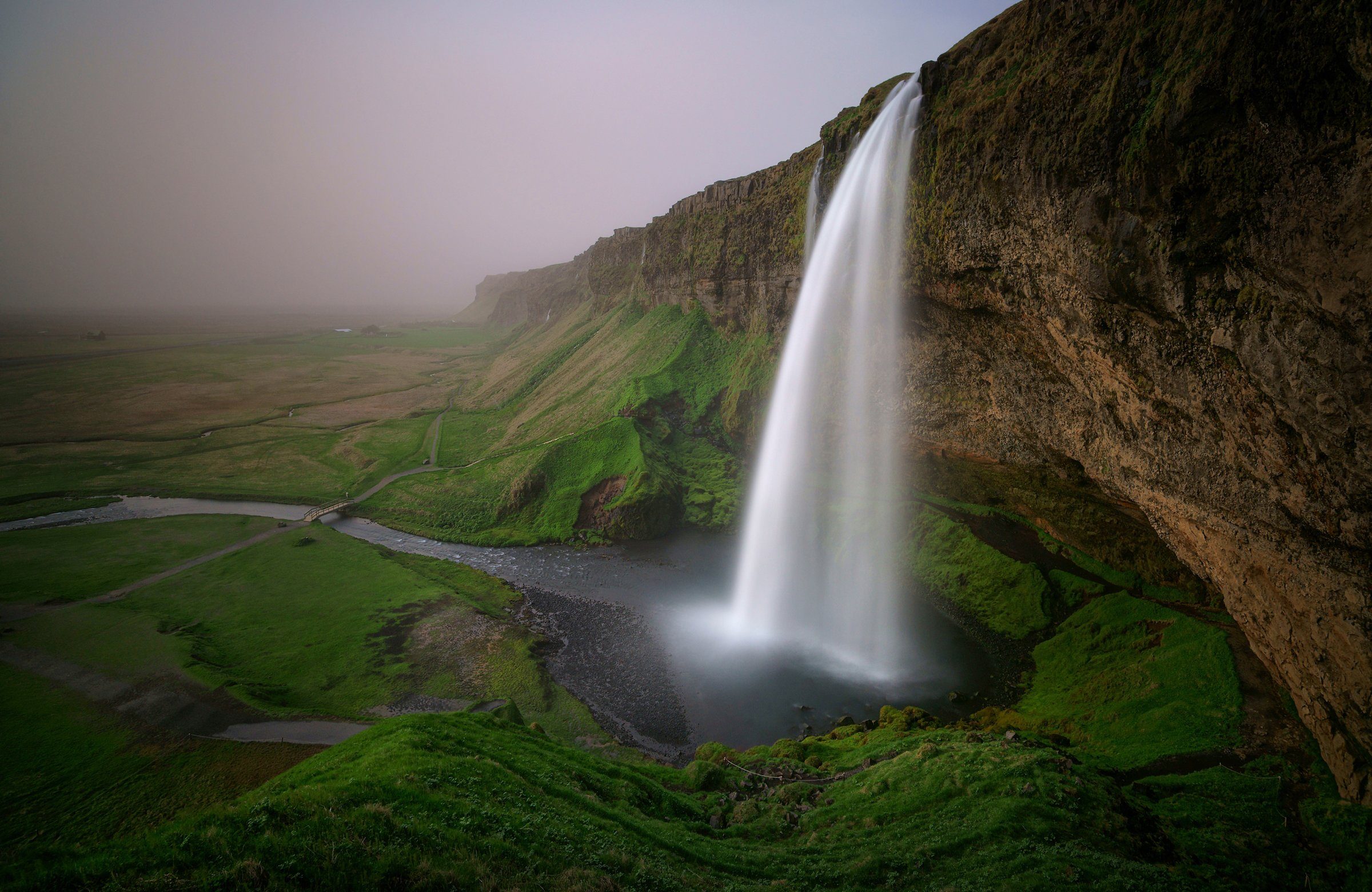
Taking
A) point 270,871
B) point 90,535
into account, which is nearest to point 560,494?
point 90,535

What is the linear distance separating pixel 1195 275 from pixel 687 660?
847 inches

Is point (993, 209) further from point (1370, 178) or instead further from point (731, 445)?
point (731, 445)

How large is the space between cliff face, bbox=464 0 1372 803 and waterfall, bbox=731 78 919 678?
8.98ft

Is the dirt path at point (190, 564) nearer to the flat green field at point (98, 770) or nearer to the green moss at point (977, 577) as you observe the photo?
the flat green field at point (98, 770)

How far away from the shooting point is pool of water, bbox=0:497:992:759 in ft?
67.0

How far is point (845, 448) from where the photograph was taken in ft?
108

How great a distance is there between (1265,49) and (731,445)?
1462 inches

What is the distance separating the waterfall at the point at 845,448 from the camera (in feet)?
81.7

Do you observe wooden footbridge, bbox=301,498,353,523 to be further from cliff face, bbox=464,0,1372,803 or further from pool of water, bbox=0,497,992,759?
cliff face, bbox=464,0,1372,803

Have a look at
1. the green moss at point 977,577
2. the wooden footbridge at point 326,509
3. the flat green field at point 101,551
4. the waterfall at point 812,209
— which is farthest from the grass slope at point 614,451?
the green moss at point 977,577

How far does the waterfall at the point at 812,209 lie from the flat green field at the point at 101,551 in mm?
42299

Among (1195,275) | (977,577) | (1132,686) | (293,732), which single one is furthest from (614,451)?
(1195,275)

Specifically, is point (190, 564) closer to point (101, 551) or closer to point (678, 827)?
point (101, 551)

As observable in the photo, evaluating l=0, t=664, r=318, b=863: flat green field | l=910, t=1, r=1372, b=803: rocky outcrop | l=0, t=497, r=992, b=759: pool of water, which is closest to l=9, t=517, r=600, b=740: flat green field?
l=0, t=497, r=992, b=759: pool of water
